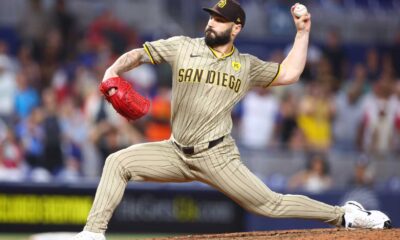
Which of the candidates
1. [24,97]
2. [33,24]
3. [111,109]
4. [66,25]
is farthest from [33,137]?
[66,25]

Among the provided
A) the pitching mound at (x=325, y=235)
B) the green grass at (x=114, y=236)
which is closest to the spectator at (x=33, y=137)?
the green grass at (x=114, y=236)

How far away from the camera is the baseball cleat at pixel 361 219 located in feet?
24.4

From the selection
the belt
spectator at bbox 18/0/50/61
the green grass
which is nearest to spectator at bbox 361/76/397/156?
the green grass

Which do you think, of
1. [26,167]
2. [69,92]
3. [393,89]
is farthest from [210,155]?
[393,89]

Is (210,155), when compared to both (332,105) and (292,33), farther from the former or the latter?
(292,33)

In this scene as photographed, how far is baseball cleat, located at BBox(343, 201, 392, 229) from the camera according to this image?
743 cm

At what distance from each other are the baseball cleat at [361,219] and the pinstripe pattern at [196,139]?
0.76 m

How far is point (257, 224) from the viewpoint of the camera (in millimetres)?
12914

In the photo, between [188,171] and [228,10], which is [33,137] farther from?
[228,10]

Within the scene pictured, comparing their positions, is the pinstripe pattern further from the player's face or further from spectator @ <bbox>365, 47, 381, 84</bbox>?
spectator @ <bbox>365, 47, 381, 84</bbox>

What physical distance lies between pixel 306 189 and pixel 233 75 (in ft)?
20.7

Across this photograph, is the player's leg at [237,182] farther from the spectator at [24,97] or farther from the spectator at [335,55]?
the spectator at [335,55]

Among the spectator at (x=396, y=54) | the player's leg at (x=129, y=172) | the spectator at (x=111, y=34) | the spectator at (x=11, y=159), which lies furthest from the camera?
the spectator at (x=396, y=54)

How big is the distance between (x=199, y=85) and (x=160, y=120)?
6.52m
